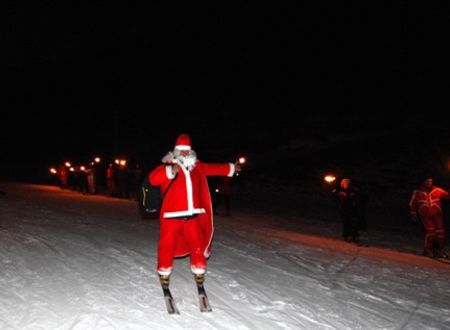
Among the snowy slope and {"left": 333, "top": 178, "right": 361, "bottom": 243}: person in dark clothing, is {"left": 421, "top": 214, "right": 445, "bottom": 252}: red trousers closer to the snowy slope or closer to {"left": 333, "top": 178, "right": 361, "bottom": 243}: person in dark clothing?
the snowy slope

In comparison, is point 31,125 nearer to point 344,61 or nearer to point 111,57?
point 344,61

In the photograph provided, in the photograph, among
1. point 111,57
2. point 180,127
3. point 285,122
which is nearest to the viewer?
point 285,122

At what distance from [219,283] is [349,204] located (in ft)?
23.6

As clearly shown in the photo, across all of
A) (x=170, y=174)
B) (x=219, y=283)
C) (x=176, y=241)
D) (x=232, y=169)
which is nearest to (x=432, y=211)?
(x=219, y=283)

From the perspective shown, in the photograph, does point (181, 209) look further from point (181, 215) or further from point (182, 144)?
point (182, 144)

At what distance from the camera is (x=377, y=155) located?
44000mm

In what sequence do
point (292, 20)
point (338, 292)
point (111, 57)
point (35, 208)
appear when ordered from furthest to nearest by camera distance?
point (292, 20) → point (111, 57) → point (35, 208) → point (338, 292)

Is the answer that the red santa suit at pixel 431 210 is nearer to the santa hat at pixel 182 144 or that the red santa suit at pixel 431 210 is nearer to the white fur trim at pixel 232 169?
the white fur trim at pixel 232 169

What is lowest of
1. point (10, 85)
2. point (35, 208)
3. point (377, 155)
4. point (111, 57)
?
point (35, 208)

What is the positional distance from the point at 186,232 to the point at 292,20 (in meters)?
192

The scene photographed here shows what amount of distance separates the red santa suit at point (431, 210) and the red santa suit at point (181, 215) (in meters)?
8.08

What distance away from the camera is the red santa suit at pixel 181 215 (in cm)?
585

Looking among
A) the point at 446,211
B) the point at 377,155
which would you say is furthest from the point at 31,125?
the point at 446,211

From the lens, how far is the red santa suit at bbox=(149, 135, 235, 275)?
5852 millimetres
